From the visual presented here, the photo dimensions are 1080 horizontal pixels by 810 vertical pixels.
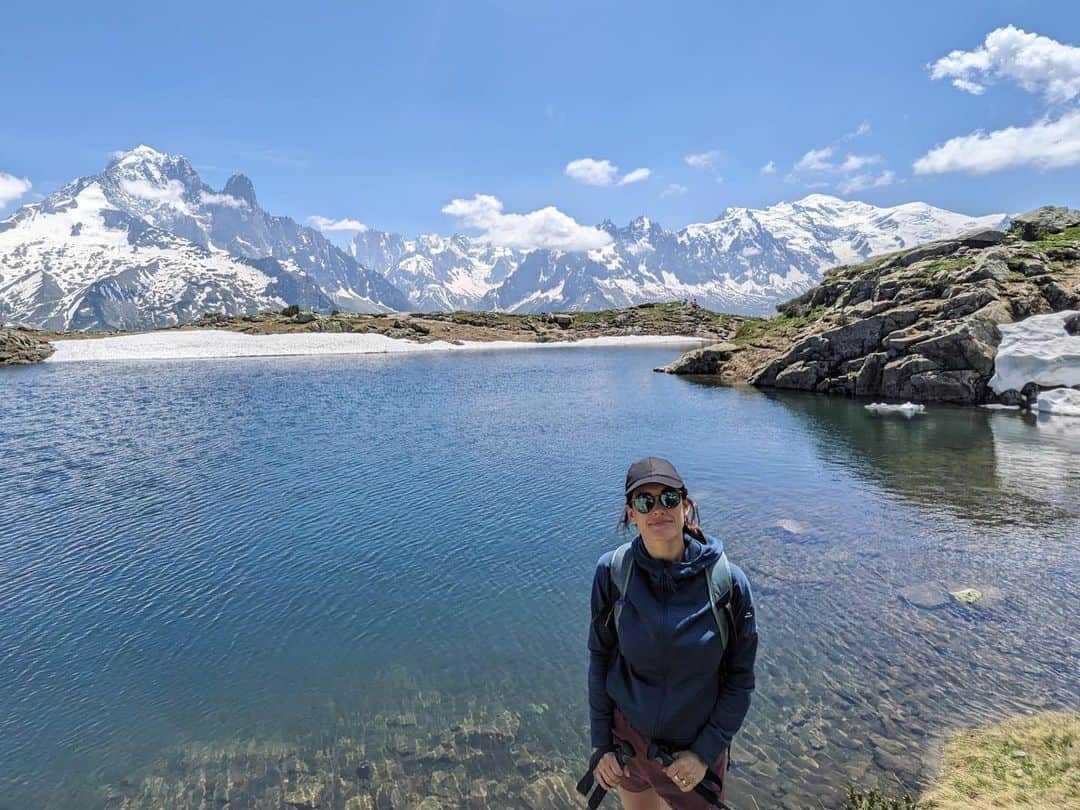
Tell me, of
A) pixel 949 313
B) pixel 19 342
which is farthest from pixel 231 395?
pixel 19 342

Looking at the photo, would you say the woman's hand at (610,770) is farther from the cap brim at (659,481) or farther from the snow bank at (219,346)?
the snow bank at (219,346)

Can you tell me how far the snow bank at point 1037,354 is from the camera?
5590 centimetres

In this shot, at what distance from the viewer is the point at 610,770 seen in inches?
272

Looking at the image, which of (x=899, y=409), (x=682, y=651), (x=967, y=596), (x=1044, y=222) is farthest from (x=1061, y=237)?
(x=682, y=651)

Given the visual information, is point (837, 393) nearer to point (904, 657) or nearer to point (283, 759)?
point (904, 657)

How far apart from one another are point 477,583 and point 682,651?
17.0 metres

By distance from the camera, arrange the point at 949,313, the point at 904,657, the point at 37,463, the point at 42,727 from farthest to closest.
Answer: the point at 949,313
the point at 37,463
the point at 904,657
the point at 42,727

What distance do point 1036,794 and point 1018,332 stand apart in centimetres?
6455

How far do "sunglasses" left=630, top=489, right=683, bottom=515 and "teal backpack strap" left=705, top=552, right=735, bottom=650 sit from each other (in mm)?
750

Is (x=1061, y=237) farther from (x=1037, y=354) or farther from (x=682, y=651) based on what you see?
(x=682, y=651)

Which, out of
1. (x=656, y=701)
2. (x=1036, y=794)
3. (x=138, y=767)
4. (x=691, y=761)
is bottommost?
(x=138, y=767)

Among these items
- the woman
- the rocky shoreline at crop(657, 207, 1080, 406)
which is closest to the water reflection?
the rocky shoreline at crop(657, 207, 1080, 406)

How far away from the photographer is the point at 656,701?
6.55 meters

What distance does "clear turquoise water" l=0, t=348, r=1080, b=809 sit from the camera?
14.4m
